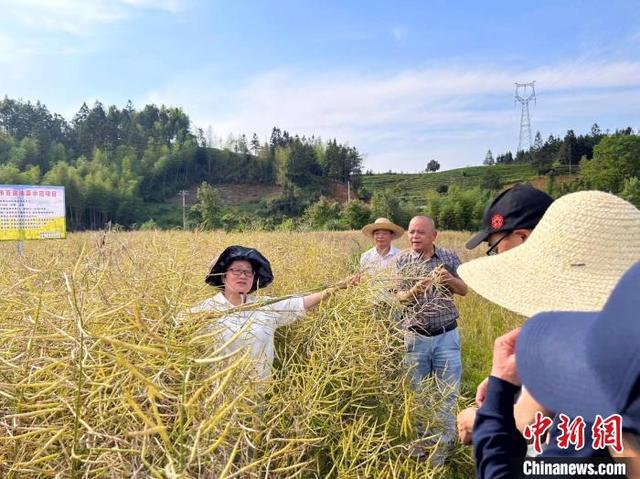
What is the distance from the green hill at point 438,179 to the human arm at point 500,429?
6190 cm

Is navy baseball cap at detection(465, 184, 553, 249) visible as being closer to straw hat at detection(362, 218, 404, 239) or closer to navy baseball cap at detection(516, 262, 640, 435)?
navy baseball cap at detection(516, 262, 640, 435)

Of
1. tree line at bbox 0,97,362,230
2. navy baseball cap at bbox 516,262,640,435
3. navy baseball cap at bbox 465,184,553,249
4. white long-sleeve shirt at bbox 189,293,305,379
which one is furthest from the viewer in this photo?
tree line at bbox 0,97,362,230

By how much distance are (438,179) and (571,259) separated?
256 ft

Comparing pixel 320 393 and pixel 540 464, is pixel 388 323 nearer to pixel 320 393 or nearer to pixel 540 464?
pixel 320 393

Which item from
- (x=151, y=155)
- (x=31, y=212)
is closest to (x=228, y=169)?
(x=151, y=155)

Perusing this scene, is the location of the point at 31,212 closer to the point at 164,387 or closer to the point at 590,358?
the point at 164,387

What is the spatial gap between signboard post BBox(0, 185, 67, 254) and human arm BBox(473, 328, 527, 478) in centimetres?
581

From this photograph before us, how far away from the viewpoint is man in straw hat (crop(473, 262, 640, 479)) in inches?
20.0

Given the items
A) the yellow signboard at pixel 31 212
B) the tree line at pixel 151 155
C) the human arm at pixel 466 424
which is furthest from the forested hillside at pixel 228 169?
the human arm at pixel 466 424

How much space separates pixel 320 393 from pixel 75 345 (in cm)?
76

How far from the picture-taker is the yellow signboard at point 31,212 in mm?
5289

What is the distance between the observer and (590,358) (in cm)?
55

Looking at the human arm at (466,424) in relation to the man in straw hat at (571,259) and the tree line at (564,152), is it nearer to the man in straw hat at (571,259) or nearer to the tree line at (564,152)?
the man in straw hat at (571,259)

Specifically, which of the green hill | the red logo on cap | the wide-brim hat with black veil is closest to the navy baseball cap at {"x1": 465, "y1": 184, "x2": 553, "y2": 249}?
the red logo on cap
